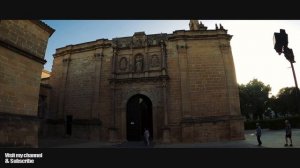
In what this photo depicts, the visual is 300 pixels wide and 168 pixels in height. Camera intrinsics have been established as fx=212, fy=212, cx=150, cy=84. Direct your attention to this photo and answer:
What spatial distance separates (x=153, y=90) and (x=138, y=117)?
8.88 feet

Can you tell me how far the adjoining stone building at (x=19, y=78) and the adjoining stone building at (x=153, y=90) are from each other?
9227 millimetres

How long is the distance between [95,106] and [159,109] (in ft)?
18.6

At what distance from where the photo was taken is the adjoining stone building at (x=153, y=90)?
56.0ft

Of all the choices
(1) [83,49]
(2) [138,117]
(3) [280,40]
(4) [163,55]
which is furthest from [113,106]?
(3) [280,40]

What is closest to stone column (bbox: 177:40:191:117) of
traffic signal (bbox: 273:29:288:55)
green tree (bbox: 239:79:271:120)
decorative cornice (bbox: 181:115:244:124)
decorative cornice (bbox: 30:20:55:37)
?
decorative cornice (bbox: 181:115:244:124)

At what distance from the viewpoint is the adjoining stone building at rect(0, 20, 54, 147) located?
779 centimetres

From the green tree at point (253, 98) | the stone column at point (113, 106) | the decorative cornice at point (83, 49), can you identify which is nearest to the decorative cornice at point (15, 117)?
the stone column at point (113, 106)

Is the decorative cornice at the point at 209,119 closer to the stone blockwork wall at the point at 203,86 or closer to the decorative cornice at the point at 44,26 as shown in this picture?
the stone blockwork wall at the point at 203,86

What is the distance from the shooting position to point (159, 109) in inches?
703
